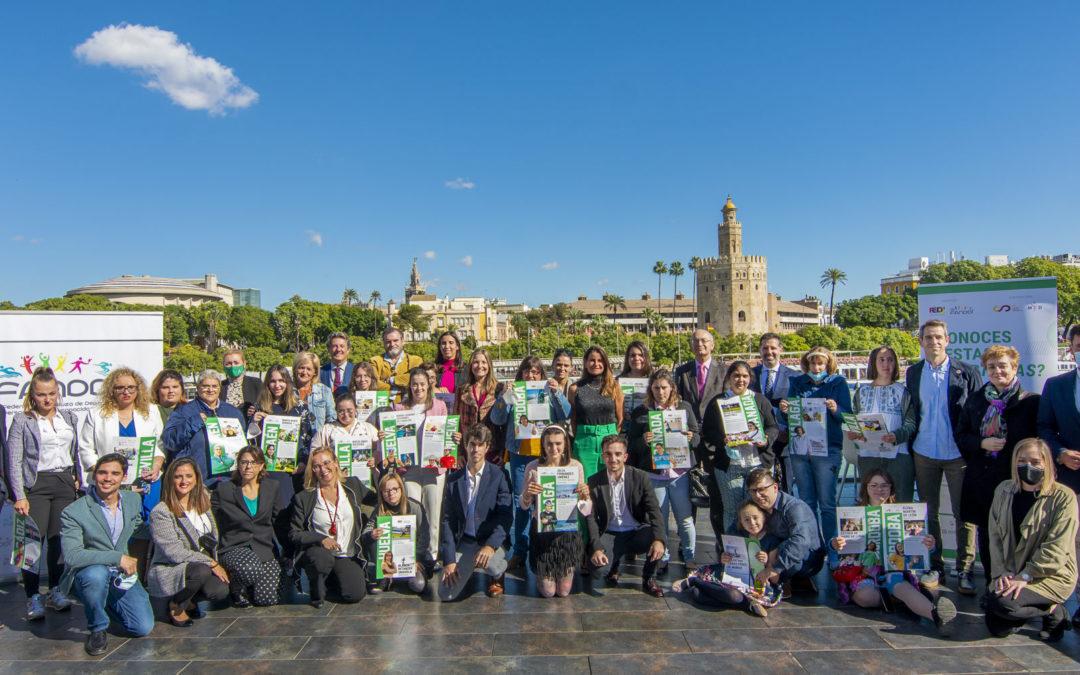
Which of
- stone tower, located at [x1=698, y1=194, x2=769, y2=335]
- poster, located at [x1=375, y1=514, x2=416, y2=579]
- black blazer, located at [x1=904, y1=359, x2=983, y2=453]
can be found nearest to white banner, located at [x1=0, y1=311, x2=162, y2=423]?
poster, located at [x1=375, y1=514, x2=416, y2=579]

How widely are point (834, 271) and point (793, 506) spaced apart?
105 m

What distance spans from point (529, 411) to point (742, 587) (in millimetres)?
2234

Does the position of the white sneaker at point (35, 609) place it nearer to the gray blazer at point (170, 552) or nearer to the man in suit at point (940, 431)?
the gray blazer at point (170, 552)

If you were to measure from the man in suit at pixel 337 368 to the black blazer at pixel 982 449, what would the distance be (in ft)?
18.3

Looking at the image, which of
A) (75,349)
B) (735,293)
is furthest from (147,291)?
(75,349)

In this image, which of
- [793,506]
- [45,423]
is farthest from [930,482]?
[45,423]

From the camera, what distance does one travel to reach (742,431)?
209 inches

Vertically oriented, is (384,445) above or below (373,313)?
below

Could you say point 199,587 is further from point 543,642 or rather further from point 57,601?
point 543,642

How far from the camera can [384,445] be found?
18.0 feet

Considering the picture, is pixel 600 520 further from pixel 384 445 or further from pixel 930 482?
pixel 930 482

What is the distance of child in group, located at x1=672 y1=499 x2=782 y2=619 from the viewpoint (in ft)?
15.1

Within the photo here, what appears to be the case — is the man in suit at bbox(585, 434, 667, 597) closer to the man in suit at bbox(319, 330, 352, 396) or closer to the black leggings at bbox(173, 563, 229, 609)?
the black leggings at bbox(173, 563, 229, 609)

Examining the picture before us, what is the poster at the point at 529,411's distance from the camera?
577 centimetres
